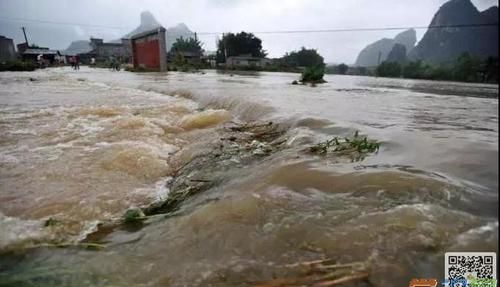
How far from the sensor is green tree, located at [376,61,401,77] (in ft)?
138

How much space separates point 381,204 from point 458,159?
1.12 m

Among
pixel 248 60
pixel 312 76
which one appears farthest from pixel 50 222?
pixel 248 60

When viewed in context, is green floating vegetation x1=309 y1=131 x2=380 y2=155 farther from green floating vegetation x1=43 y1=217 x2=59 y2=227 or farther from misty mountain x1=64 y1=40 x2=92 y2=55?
misty mountain x1=64 y1=40 x2=92 y2=55

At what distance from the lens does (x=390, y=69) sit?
42.5m

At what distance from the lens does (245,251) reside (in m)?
1.89

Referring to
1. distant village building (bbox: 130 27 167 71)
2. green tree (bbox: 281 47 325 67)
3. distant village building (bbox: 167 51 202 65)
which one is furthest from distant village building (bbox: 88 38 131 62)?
distant village building (bbox: 130 27 167 71)

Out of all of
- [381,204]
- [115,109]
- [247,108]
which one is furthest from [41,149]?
[381,204]

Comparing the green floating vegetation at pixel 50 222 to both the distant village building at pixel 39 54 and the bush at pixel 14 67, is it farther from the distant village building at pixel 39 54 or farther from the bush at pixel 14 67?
→ the distant village building at pixel 39 54

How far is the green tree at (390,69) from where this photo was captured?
42000mm

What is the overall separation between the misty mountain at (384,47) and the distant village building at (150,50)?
3458cm

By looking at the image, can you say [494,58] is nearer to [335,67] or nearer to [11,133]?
[11,133]

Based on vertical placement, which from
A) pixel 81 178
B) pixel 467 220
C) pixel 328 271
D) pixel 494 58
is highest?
pixel 494 58

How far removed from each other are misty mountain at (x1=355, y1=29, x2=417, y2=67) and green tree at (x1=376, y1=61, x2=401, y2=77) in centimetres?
824

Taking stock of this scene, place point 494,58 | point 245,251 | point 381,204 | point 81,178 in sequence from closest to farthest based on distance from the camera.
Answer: point 494,58 → point 245,251 → point 381,204 → point 81,178
